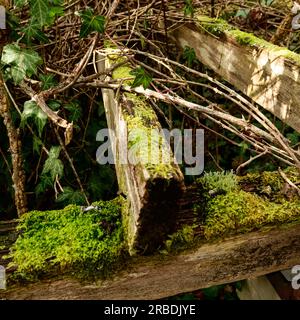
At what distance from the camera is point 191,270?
1.33 m

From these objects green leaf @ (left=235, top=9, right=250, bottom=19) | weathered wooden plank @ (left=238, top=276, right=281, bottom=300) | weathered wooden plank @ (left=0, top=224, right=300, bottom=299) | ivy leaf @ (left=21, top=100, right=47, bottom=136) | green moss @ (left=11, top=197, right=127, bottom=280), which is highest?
green leaf @ (left=235, top=9, right=250, bottom=19)

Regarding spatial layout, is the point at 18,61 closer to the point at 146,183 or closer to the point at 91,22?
the point at 91,22

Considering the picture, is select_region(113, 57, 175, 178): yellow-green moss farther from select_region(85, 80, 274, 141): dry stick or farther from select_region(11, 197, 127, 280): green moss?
select_region(11, 197, 127, 280): green moss

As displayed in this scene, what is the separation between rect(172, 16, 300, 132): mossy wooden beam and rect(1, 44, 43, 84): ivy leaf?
105 centimetres

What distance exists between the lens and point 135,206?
1.02 metres

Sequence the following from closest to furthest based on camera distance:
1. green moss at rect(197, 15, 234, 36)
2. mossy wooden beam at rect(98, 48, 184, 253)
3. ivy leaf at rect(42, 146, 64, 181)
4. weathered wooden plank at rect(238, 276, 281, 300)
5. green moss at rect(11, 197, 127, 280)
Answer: mossy wooden beam at rect(98, 48, 184, 253)
green moss at rect(11, 197, 127, 280)
ivy leaf at rect(42, 146, 64, 181)
green moss at rect(197, 15, 234, 36)
weathered wooden plank at rect(238, 276, 281, 300)

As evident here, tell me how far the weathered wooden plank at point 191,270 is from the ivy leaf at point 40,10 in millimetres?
1064

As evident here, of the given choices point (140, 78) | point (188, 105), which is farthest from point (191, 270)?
point (140, 78)

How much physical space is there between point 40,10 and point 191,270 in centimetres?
122

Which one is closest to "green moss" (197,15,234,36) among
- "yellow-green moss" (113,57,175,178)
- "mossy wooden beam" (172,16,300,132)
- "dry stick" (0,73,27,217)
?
"mossy wooden beam" (172,16,300,132)

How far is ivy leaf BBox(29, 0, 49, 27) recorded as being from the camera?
1.49 metres
